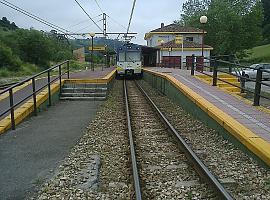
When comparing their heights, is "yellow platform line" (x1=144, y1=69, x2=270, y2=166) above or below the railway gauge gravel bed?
above

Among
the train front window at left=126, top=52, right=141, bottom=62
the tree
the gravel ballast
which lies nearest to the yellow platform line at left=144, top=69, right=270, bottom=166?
the gravel ballast

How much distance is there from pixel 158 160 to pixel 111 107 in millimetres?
6775

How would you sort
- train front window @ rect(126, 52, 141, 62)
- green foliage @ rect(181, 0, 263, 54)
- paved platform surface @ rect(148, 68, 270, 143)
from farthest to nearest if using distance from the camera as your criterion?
1. green foliage @ rect(181, 0, 263, 54)
2. train front window @ rect(126, 52, 141, 62)
3. paved platform surface @ rect(148, 68, 270, 143)

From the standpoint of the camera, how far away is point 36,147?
7.29 meters

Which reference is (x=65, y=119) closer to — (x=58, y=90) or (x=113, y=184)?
(x=58, y=90)

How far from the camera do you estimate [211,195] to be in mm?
4852

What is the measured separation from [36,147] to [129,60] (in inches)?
957

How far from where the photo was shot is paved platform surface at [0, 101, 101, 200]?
5.31 m

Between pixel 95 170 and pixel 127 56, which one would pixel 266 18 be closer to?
pixel 127 56

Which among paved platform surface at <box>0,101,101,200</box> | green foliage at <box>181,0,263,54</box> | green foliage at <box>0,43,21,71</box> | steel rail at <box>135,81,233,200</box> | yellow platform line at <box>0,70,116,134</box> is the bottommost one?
paved platform surface at <box>0,101,101,200</box>

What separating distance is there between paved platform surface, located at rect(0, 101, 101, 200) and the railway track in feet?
4.82

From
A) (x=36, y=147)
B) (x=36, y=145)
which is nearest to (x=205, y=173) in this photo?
(x=36, y=147)

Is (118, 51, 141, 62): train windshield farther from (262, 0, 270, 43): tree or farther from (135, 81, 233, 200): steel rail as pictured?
(262, 0, 270, 43): tree

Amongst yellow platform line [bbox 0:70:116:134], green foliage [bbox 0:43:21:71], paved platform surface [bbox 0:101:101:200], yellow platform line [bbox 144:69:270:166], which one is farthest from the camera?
green foliage [bbox 0:43:21:71]
